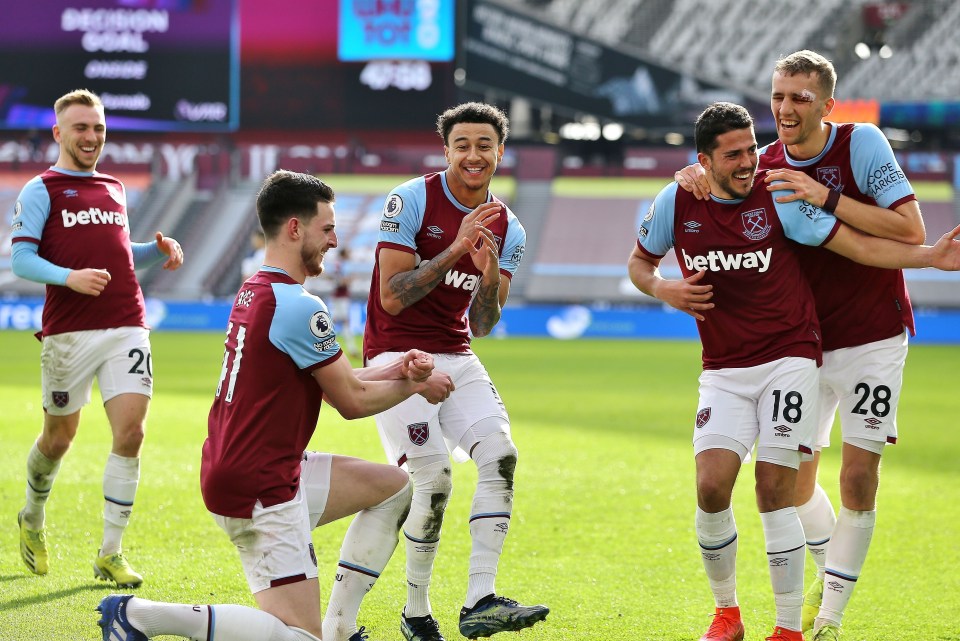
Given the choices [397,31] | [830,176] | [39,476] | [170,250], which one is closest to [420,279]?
[830,176]

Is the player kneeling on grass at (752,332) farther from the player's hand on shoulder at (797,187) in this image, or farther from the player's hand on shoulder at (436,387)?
the player's hand on shoulder at (436,387)

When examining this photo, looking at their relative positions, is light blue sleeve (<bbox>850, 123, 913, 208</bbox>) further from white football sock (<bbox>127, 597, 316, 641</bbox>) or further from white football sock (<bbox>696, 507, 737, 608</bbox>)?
white football sock (<bbox>127, 597, 316, 641</bbox>)

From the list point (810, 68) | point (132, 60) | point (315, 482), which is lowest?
point (315, 482)

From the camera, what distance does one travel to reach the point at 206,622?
13.7 ft

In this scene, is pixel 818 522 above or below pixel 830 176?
below

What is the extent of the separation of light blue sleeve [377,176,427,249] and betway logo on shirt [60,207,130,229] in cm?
193

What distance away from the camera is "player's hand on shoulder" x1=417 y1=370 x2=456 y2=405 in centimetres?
462

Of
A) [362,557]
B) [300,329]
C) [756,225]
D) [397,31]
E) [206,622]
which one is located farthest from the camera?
[397,31]

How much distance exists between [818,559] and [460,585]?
73.6 inches

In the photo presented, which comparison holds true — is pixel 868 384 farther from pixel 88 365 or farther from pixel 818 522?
pixel 88 365

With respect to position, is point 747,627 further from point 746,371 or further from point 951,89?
point 951,89

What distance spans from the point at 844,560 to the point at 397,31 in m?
20.3

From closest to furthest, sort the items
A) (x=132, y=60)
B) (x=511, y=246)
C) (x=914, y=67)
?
(x=511, y=246) < (x=132, y=60) < (x=914, y=67)

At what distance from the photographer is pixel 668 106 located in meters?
27.8
